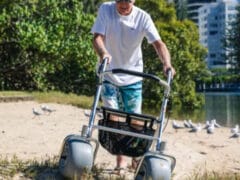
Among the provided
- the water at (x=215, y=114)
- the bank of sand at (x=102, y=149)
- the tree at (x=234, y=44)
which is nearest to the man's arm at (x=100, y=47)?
the bank of sand at (x=102, y=149)

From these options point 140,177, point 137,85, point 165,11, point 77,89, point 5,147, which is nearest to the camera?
point 140,177

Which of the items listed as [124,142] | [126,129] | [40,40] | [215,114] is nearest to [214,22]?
[215,114]

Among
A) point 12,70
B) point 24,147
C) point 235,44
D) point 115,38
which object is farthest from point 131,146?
point 235,44

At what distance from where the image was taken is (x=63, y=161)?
236 inches

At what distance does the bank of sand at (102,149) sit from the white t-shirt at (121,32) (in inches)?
45.1

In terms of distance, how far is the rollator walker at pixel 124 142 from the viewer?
5.61 m

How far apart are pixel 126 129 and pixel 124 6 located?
1211mm

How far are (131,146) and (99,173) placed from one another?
45 cm

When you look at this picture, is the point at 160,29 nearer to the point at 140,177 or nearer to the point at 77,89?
the point at 77,89

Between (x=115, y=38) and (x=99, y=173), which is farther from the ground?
(x=115, y=38)

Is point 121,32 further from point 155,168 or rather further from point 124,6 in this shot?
point 155,168

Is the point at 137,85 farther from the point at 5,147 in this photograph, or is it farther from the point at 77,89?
the point at 77,89

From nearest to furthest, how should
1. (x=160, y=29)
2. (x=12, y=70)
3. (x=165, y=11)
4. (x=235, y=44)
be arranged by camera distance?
(x=12, y=70) < (x=160, y=29) < (x=165, y=11) < (x=235, y=44)

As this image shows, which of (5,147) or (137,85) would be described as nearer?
(137,85)
